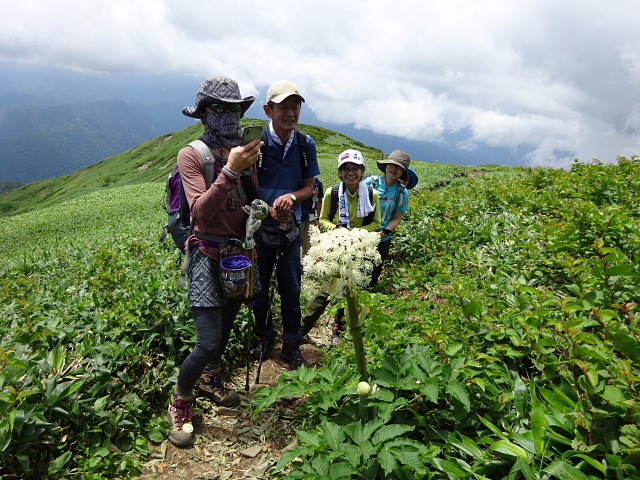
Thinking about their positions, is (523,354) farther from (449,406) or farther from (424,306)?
(424,306)

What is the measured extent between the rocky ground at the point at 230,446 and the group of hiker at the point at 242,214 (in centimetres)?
14

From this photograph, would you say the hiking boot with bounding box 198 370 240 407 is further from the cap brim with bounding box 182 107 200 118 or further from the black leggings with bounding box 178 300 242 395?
the cap brim with bounding box 182 107 200 118

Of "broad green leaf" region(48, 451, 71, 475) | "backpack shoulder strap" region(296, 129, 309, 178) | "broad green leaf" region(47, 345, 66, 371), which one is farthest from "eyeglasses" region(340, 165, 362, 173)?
"broad green leaf" region(48, 451, 71, 475)

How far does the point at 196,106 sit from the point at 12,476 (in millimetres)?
3295

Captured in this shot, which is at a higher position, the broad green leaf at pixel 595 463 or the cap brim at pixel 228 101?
the cap brim at pixel 228 101

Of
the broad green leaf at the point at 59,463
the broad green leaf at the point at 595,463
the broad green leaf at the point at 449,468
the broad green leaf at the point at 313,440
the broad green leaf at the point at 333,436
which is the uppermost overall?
the broad green leaf at the point at 595,463

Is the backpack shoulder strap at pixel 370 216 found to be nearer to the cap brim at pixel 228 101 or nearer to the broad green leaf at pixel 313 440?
the cap brim at pixel 228 101

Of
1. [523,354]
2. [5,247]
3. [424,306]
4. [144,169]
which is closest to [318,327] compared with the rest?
[424,306]

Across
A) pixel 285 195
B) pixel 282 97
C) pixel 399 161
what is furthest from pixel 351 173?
pixel 282 97

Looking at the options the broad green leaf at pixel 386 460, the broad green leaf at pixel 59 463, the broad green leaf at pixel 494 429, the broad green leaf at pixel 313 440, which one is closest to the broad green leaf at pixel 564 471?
the broad green leaf at pixel 494 429

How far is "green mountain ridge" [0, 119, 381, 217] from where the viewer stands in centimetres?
7466

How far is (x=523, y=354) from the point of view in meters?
3.02

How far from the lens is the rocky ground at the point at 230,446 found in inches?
138

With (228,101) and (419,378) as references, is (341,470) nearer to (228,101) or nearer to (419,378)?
(419,378)
